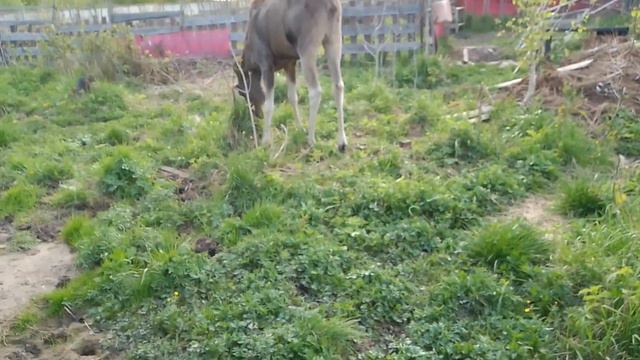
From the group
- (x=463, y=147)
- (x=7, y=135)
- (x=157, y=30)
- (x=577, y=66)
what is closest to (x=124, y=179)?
(x=7, y=135)

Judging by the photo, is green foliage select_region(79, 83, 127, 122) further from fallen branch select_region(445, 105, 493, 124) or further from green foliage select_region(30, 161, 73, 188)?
fallen branch select_region(445, 105, 493, 124)

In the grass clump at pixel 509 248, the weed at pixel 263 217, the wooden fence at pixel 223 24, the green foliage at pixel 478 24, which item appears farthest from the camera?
the green foliage at pixel 478 24

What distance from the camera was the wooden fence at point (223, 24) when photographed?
39.8 ft

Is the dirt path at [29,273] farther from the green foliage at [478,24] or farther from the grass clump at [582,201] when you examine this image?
the green foliage at [478,24]

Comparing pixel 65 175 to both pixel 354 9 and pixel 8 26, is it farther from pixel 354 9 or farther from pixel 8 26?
pixel 8 26

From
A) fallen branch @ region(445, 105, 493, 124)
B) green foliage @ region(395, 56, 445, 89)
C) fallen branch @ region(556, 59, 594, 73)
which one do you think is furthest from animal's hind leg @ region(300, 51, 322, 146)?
green foliage @ region(395, 56, 445, 89)

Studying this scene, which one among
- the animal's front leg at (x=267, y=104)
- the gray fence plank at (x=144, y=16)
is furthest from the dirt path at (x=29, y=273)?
the gray fence plank at (x=144, y=16)

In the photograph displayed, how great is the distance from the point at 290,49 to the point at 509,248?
3582mm

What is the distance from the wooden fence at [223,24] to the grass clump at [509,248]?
749cm

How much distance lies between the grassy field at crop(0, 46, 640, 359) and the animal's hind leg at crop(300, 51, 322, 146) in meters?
0.25

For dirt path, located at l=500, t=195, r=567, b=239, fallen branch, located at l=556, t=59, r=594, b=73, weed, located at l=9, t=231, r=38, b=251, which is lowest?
weed, located at l=9, t=231, r=38, b=251

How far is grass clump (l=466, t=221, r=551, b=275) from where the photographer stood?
4453mm

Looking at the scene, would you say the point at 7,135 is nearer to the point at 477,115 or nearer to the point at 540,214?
the point at 477,115

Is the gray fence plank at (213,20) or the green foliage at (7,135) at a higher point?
the gray fence plank at (213,20)
